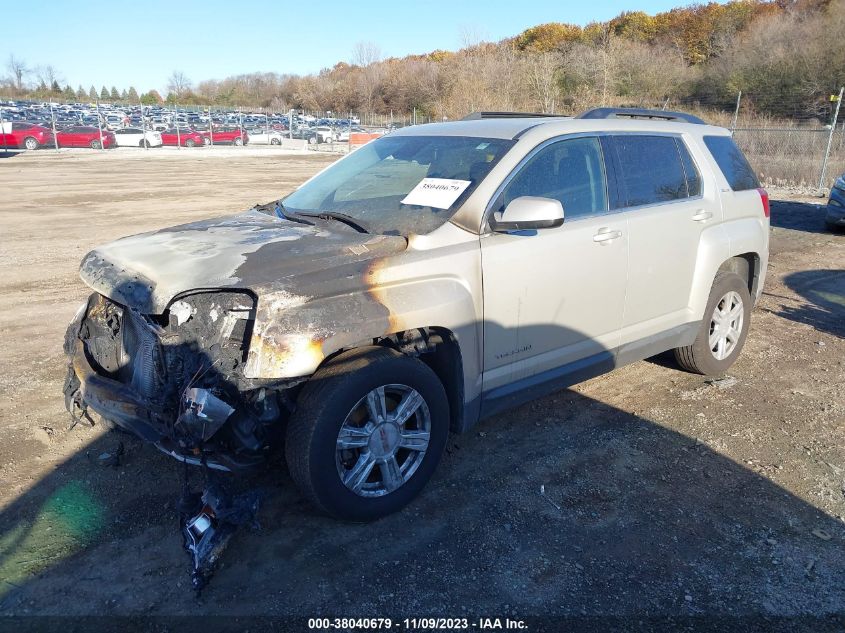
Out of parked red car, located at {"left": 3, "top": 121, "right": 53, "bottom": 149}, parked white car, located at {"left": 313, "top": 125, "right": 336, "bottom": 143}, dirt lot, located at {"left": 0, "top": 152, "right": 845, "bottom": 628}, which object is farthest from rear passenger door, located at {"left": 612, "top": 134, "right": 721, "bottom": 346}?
parked white car, located at {"left": 313, "top": 125, "right": 336, "bottom": 143}

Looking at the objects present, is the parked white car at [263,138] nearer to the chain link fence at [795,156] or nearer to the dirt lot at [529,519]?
the chain link fence at [795,156]

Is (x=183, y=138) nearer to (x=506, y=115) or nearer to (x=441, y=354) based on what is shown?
(x=506, y=115)

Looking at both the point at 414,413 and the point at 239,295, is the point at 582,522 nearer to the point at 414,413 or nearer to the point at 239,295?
the point at 414,413

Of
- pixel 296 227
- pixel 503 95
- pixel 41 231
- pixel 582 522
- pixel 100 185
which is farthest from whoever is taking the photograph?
pixel 503 95

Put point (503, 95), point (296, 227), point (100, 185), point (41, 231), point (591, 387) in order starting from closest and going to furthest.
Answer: point (296, 227)
point (591, 387)
point (41, 231)
point (100, 185)
point (503, 95)

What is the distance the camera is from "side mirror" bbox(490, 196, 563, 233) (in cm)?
337

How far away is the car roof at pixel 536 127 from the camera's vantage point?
3938mm

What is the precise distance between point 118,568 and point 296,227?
1.95 metres

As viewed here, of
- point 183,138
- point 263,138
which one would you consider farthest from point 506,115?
point 263,138

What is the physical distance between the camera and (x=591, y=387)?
5.05 m

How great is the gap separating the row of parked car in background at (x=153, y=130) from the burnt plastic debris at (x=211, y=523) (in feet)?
117

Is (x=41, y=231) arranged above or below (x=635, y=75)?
below

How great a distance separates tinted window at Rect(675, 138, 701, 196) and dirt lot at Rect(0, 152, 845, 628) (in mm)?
1498

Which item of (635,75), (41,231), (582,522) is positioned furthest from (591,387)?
(635,75)
